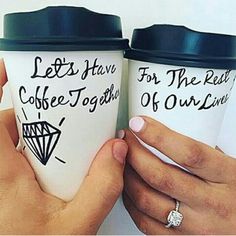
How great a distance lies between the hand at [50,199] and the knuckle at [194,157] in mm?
70

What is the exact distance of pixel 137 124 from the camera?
1.24 feet

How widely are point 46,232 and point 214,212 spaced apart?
0.19m

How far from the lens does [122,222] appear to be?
1.60ft

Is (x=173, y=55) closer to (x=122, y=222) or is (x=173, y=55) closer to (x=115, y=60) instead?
(x=115, y=60)

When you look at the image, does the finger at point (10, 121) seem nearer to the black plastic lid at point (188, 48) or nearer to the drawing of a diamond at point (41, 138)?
the drawing of a diamond at point (41, 138)

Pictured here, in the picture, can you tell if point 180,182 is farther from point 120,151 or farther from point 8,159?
point 8,159

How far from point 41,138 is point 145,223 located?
18 cm

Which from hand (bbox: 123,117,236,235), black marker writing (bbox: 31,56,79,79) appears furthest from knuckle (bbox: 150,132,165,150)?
black marker writing (bbox: 31,56,79,79)

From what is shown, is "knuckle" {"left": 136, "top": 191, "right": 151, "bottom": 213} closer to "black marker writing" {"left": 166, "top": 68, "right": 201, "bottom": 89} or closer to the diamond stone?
the diamond stone

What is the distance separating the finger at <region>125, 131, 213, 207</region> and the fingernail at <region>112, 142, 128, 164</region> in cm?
2

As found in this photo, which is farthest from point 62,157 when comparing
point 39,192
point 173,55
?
point 173,55

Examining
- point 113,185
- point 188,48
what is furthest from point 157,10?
point 113,185

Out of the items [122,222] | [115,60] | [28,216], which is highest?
[115,60]

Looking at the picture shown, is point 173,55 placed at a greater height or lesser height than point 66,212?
greater
